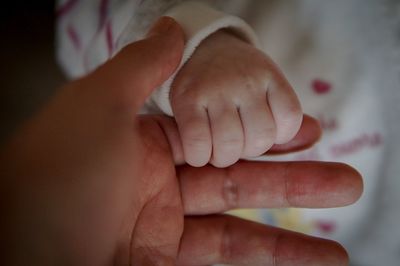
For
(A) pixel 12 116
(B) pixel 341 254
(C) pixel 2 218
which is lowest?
(A) pixel 12 116

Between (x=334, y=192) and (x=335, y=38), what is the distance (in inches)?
8.7

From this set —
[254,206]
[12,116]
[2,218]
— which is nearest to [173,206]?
[254,206]

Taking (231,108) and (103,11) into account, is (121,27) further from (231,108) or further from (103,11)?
(231,108)

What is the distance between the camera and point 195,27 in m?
0.54

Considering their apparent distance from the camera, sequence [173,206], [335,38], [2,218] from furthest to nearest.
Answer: [335,38] → [173,206] → [2,218]

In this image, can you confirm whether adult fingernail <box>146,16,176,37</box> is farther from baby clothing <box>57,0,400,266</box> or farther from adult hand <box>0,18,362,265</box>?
baby clothing <box>57,0,400,266</box>

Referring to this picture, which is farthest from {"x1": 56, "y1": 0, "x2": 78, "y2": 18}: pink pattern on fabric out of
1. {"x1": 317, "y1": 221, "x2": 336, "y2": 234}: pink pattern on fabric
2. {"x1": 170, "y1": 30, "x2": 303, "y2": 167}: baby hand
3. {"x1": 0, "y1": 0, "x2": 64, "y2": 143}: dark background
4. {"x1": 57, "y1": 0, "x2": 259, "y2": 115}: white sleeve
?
{"x1": 317, "y1": 221, "x2": 336, "y2": 234}: pink pattern on fabric

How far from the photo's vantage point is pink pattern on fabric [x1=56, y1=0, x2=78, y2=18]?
730mm

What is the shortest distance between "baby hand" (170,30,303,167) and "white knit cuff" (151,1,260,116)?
1cm

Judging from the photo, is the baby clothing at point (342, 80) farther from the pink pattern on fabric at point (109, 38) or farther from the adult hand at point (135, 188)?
the adult hand at point (135, 188)

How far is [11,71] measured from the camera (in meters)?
0.87

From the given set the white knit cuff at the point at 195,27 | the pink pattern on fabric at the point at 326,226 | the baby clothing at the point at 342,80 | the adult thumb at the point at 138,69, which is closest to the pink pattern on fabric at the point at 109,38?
the baby clothing at the point at 342,80

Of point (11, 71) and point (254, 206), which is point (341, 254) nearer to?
point (254, 206)

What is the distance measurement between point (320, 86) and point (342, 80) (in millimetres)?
27
